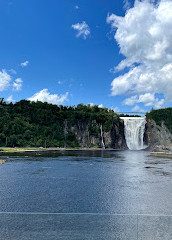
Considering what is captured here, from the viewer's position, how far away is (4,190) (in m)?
18.4

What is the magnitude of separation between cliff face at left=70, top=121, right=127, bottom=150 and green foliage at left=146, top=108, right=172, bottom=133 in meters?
24.2

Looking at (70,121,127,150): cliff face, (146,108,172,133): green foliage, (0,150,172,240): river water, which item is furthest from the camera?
(146,108,172,133): green foliage

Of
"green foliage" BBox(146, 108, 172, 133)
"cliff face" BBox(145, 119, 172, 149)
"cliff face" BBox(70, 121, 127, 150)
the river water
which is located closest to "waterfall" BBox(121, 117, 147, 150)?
"cliff face" BBox(70, 121, 127, 150)

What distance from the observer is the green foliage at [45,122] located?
13675 cm

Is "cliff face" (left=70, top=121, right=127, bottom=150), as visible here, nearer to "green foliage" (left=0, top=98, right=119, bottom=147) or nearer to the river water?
"green foliage" (left=0, top=98, right=119, bottom=147)

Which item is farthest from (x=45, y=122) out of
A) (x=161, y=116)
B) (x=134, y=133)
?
(x=161, y=116)

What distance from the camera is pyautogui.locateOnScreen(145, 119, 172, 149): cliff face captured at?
155 metres

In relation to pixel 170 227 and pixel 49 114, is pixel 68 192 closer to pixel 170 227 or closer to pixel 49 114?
pixel 170 227

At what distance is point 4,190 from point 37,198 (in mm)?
4109

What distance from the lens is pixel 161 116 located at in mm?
166125

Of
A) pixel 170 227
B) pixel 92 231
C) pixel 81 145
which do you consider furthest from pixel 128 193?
pixel 81 145

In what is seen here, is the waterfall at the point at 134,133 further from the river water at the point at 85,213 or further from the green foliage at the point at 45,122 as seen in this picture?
the river water at the point at 85,213

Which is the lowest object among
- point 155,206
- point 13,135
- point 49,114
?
point 155,206

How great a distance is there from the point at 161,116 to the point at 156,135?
16527mm
